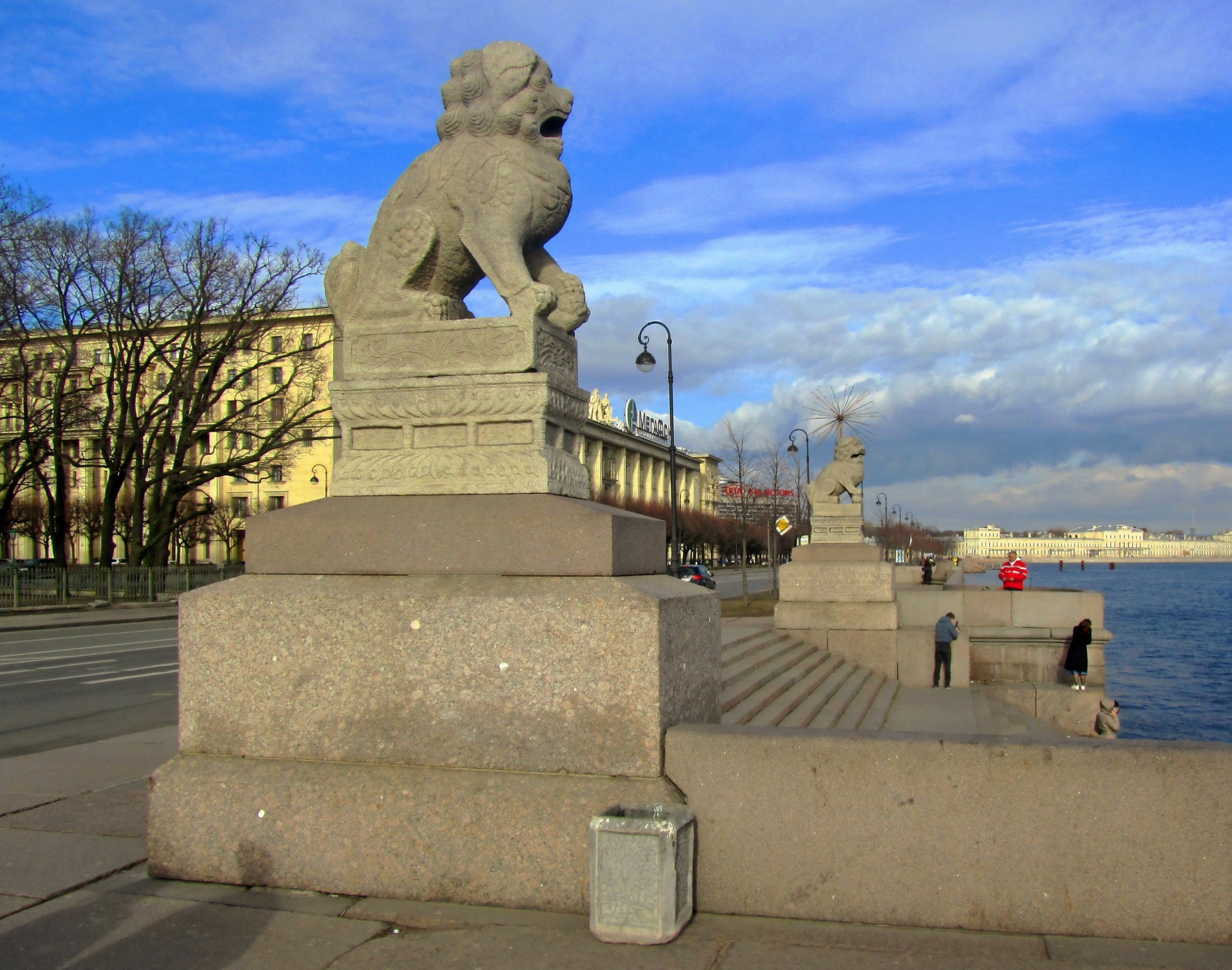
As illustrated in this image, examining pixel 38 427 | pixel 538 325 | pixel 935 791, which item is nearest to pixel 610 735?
pixel 935 791

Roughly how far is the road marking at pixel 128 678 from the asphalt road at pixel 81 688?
0.02 metres

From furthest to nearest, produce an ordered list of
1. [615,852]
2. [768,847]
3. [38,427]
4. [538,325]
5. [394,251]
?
[38,427]
[394,251]
[538,325]
[768,847]
[615,852]

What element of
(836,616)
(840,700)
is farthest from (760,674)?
(836,616)

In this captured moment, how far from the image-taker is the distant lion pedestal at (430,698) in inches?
164

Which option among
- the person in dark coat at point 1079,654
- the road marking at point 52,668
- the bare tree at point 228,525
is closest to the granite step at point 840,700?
the person in dark coat at point 1079,654

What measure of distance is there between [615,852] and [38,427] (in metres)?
36.3

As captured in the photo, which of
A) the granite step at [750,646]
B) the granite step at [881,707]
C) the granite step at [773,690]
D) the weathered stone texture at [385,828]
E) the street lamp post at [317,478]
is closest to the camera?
the weathered stone texture at [385,828]

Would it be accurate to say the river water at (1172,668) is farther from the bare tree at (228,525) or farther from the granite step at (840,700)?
the bare tree at (228,525)

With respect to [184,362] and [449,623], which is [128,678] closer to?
[449,623]

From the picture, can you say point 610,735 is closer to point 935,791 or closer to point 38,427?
point 935,791

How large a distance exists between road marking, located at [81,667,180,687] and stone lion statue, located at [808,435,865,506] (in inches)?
458

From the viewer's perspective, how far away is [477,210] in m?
5.25

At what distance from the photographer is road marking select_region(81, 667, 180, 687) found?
1473 cm

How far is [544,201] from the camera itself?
5.28 m
